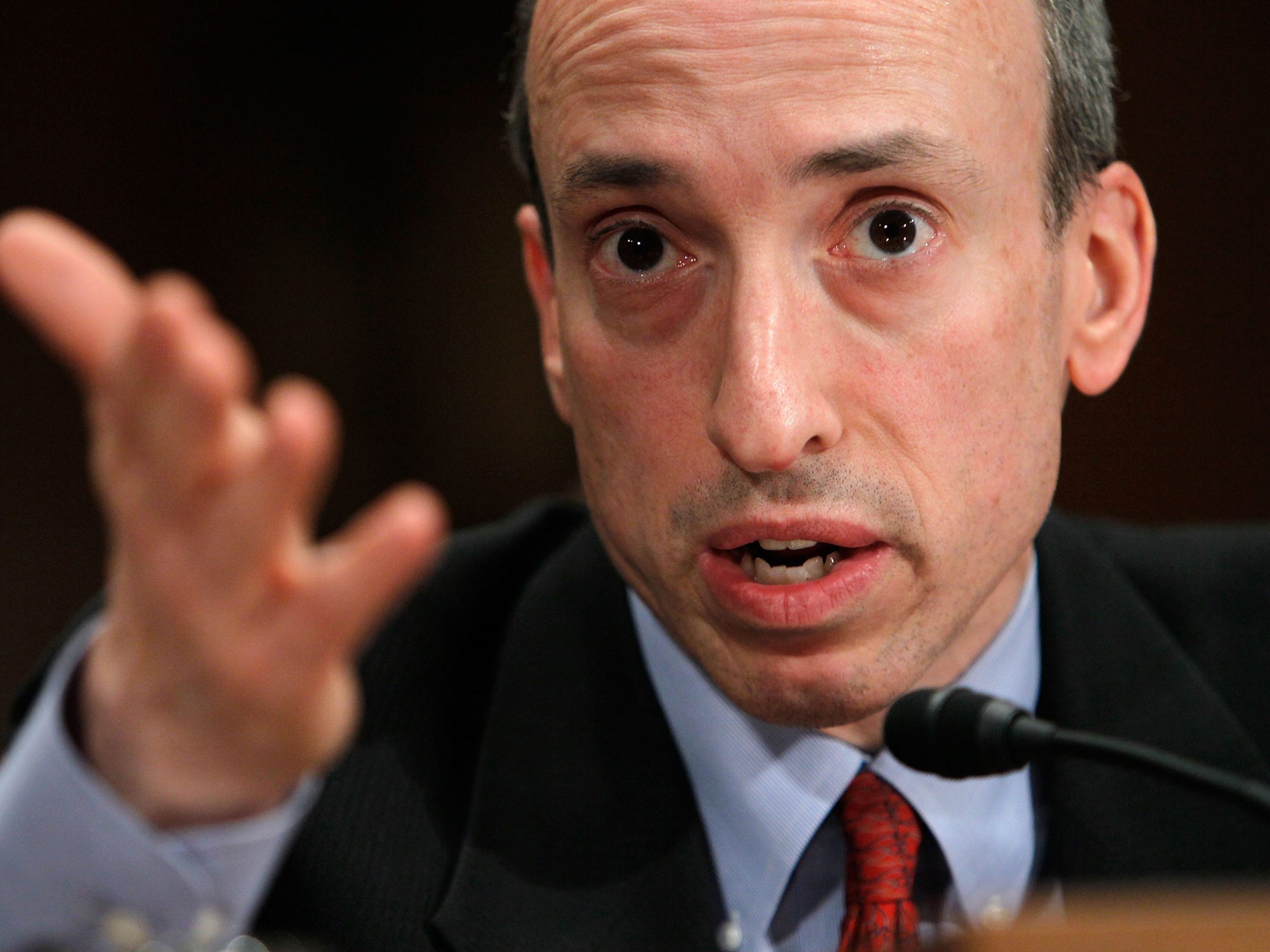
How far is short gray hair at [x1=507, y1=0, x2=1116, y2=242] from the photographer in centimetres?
145

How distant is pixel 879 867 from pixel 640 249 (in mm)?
663

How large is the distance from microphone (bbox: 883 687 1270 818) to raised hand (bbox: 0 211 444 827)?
47 cm

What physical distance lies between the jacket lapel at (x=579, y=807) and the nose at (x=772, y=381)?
41cm

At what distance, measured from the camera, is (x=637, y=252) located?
1.40 m

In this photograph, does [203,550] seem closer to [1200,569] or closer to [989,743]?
[989,743]

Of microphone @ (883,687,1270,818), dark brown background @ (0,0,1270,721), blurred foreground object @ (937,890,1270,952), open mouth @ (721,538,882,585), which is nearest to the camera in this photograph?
blurred foreground object @ (937,890,1270,952)

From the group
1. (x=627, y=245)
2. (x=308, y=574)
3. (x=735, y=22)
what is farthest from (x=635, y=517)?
(x=308, y=574)

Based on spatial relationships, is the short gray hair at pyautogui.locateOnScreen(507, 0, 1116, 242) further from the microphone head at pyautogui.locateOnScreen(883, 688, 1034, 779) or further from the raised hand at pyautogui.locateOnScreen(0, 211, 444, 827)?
the raised hand at pyautogui.locateOnScreen(0, 211, 444, 827)

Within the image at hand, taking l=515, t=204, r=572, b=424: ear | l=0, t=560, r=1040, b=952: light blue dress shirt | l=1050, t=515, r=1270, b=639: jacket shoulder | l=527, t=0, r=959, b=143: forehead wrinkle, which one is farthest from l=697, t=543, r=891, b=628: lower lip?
l=1050, t=515, r=1270, b=639: jacket shoulder

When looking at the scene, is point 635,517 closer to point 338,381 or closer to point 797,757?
point 797,757

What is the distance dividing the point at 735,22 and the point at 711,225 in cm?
19

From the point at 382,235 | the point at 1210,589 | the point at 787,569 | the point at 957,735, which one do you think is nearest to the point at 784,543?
the point at 787,569

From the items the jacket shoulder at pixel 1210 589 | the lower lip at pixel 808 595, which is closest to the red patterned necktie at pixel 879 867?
the lower lip at pixel 808 595

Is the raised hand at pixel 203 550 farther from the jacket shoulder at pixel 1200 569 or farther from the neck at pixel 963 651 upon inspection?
the jacket shoulder at pixel 1200 569
